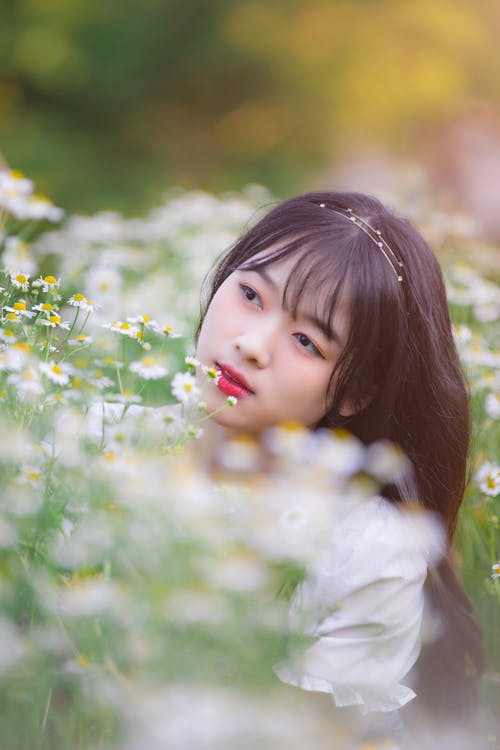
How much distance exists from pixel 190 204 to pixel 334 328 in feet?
6.05

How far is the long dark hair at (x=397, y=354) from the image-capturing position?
1402mm

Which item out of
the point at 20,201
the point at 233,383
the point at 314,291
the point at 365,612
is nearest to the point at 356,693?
the point at 365,612

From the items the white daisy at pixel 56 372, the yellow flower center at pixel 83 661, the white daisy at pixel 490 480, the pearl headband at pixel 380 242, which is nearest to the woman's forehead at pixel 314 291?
the pearl headband at pixel 380 242

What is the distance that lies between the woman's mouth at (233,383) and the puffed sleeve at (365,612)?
0.79 ft

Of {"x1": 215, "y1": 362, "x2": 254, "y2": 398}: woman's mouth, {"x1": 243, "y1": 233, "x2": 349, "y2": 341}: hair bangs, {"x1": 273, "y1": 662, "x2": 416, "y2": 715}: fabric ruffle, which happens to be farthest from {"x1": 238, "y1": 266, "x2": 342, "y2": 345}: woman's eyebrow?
{"x1": 273, "y1": 662, "x2": 416, "y2": 715}: fabric ruffle

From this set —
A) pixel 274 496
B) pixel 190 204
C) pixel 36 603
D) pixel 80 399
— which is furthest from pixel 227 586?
pixel 190 204

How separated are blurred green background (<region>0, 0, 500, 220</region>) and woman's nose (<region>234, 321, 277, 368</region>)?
133 inches

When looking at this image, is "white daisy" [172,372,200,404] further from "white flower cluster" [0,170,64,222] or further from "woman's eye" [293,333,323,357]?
"white flower cluster" [0,170,64,222]

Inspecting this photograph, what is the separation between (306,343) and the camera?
54.4 inches

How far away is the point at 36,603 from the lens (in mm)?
1028

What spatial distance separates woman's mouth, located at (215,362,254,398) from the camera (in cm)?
135

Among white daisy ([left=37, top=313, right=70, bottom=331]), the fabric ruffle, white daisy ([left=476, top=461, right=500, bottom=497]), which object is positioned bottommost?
the fabric ruffle

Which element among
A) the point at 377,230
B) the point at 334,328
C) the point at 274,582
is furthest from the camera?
the point at 377,230

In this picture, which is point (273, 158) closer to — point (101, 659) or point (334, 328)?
point (334, 328)
